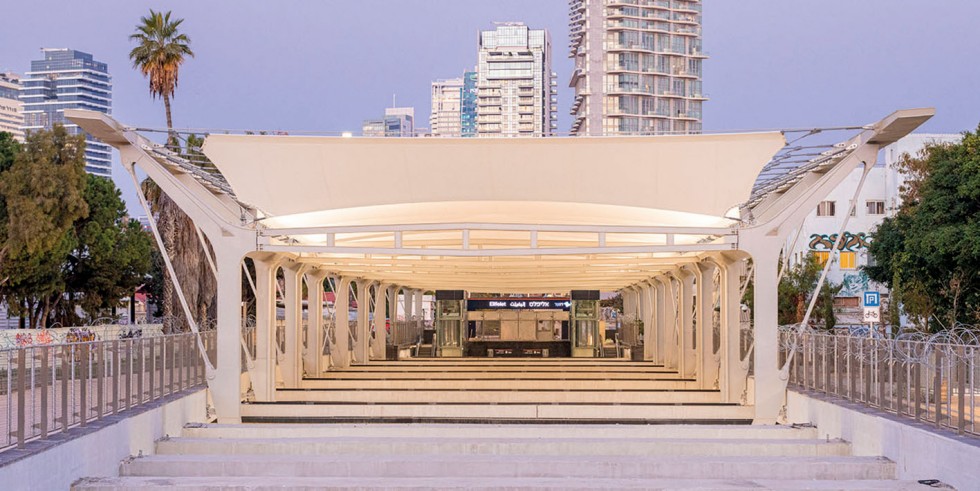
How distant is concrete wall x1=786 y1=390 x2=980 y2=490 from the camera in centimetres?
1243

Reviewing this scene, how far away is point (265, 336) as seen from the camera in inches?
918

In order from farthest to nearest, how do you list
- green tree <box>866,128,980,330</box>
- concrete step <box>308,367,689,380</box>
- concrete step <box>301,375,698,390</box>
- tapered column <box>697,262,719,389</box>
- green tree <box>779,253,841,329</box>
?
green tree <box>779,253,841,329</box>
green tree <box>866,128,980,330</box>
concrete step <box>308,367,689,380</box>
concrete step <box>301,375,698,390</box>
tapered column <box>697,262,719,389</box>

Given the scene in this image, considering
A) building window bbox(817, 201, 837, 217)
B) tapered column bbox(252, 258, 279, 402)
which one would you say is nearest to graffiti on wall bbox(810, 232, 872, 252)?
building window bbox(817, 201, 837, 217)

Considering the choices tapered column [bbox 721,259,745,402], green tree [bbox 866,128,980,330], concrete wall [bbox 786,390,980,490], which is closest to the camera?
concrete wall [bbox 786,390,980,490]

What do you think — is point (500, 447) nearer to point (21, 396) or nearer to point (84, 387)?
point (84, 387)

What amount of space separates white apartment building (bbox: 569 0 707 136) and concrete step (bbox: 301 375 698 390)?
105 meters

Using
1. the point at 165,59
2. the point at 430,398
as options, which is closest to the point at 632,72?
the point at 165,59

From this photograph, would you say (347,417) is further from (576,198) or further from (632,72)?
(632,72)

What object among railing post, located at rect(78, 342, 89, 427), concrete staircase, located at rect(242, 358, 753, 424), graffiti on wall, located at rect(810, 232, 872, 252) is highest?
graffiti on wall, located at rect(810, 232, 872, 252)

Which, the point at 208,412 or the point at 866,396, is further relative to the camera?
the point at 208,412

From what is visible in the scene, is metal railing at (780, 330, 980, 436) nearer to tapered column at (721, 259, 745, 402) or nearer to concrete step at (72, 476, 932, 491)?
concrete step at (72, 476, 932, 491)

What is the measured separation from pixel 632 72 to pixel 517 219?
384 feet

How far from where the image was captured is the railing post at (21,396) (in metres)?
12.4

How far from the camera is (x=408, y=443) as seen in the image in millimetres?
16812
